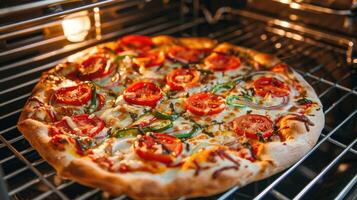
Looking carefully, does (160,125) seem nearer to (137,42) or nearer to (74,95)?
(74,95)

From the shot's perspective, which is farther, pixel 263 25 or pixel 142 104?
pixel 263 25

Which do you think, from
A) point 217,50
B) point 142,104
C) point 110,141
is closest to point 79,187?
point 110,141

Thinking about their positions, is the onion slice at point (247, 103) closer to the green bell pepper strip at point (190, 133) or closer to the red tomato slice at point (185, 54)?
the green bell pepper strip at point (190, 133)

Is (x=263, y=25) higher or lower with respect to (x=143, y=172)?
higher

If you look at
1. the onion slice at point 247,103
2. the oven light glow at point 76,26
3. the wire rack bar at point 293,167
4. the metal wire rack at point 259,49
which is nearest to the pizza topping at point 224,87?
the onion slice at point 247,103

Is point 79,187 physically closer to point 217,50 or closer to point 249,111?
point 249,111

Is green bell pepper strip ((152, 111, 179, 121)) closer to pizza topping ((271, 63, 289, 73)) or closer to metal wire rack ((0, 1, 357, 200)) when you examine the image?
metal wire rack ((0, 1, 357, 200))
